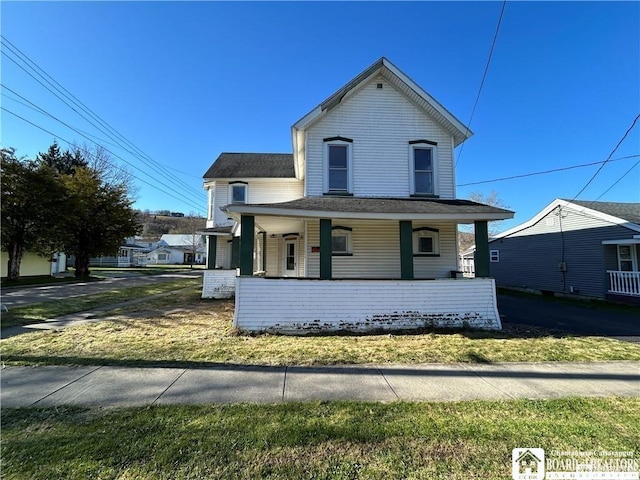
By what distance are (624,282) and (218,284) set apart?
749 inches

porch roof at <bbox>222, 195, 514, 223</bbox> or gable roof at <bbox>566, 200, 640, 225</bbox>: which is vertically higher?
gable roof at <bbox>566, 200, 640, 225</bbox>

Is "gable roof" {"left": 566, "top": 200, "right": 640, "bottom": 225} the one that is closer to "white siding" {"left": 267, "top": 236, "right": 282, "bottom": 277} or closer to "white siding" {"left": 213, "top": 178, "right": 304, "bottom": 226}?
"white siding" {"left": 213, "top": 178, "right": 304, "bottom": 226}

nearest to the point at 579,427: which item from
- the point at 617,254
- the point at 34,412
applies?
the point at 34,412

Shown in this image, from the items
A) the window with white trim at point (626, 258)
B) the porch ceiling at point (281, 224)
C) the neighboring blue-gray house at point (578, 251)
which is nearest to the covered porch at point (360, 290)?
the porch ceiling at point (281, 224)

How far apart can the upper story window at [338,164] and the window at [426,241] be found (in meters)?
3.14

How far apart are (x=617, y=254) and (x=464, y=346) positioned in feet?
47.3

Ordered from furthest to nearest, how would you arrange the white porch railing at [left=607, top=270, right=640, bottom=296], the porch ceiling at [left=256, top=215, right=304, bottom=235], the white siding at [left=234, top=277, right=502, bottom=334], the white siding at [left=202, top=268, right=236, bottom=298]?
the white siding at [left=202, top=268, right=236, bottom=298]
the white porch railing at [left=607, top=270, right=640, bottom=296]
the porch ceiling at [left=256, top=215, right=304, bottom=235]
the white siding at [left=234, top=277, right=502, bottom=334]

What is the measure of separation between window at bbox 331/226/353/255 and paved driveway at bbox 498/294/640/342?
218 inches

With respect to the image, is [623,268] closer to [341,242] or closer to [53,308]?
[341,242]

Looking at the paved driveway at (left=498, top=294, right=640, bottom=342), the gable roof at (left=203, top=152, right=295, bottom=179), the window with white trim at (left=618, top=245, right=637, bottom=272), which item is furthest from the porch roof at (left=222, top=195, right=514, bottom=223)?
the window with white trim at (left=618, top=245, right=637, bottom=272)

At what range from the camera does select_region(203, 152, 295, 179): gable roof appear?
59.8 feet

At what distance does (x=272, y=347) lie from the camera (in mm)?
6625

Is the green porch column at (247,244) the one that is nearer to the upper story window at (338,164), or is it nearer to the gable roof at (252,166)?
the upper story window at (338,164)

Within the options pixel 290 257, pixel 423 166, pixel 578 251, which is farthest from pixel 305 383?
pixel 578 251
